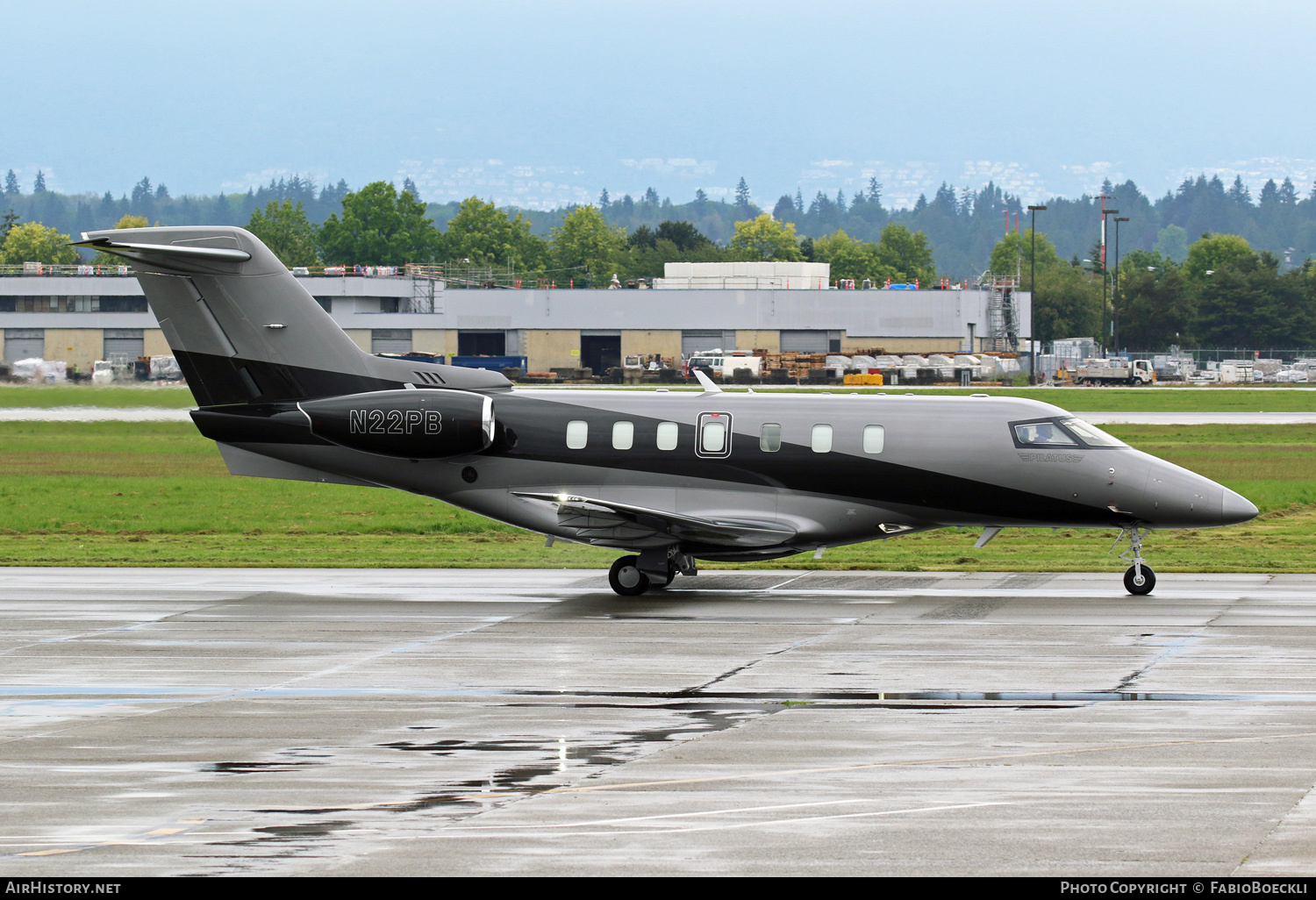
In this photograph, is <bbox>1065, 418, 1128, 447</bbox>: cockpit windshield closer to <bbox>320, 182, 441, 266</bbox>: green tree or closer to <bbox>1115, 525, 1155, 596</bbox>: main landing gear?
<bbox>1115, 525, 1155, 596</bbox>: main landing gear

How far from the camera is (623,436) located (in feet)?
79.5

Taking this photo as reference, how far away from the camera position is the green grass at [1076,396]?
47625mm

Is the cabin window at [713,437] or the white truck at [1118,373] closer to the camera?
the cabin window at [713,437]

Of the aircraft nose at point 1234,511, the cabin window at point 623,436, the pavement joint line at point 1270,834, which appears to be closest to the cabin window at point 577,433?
the cabin window at point 623,436

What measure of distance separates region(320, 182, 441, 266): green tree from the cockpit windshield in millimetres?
176477

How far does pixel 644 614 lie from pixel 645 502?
250 centimetres

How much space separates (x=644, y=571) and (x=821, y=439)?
3.61 metres

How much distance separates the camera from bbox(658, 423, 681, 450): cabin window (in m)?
24.0

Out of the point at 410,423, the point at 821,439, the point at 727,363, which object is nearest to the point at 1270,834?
the point at 821,439

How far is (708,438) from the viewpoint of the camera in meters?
23.9

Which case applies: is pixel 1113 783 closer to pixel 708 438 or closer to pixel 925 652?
pixel 925 652

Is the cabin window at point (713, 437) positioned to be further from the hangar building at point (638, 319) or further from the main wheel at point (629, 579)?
the hangar building at point (638, 319)

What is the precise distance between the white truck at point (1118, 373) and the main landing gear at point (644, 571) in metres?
97.1
